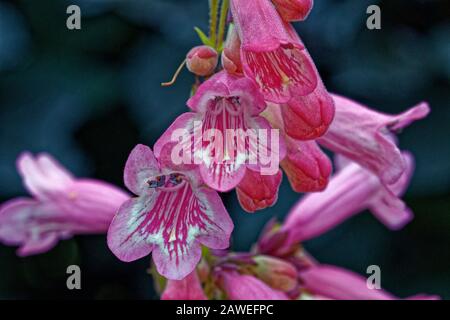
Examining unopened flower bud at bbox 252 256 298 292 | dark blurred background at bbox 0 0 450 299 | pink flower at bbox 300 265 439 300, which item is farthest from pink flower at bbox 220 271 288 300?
dark blurred background at bbox 0 0 450 299

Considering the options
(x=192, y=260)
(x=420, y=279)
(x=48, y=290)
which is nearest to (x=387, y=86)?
(x=420, y=279)

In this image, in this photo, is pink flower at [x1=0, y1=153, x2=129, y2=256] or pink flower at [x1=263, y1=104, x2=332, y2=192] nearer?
pink flower at [x1=263, y1=104, x2=332, y2=192]

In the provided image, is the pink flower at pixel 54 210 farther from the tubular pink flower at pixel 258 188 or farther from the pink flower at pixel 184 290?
the tubular pink flower at pixel 258 188

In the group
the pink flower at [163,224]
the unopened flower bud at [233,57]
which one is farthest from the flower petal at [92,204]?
the unopened flower bud at [233,57]

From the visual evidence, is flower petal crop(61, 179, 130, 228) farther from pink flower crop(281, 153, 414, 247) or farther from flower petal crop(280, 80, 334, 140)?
flower petal crop(280, 80, 334, 140)

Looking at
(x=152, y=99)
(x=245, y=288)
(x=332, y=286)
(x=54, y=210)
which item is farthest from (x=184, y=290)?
(x=152, y=99)
